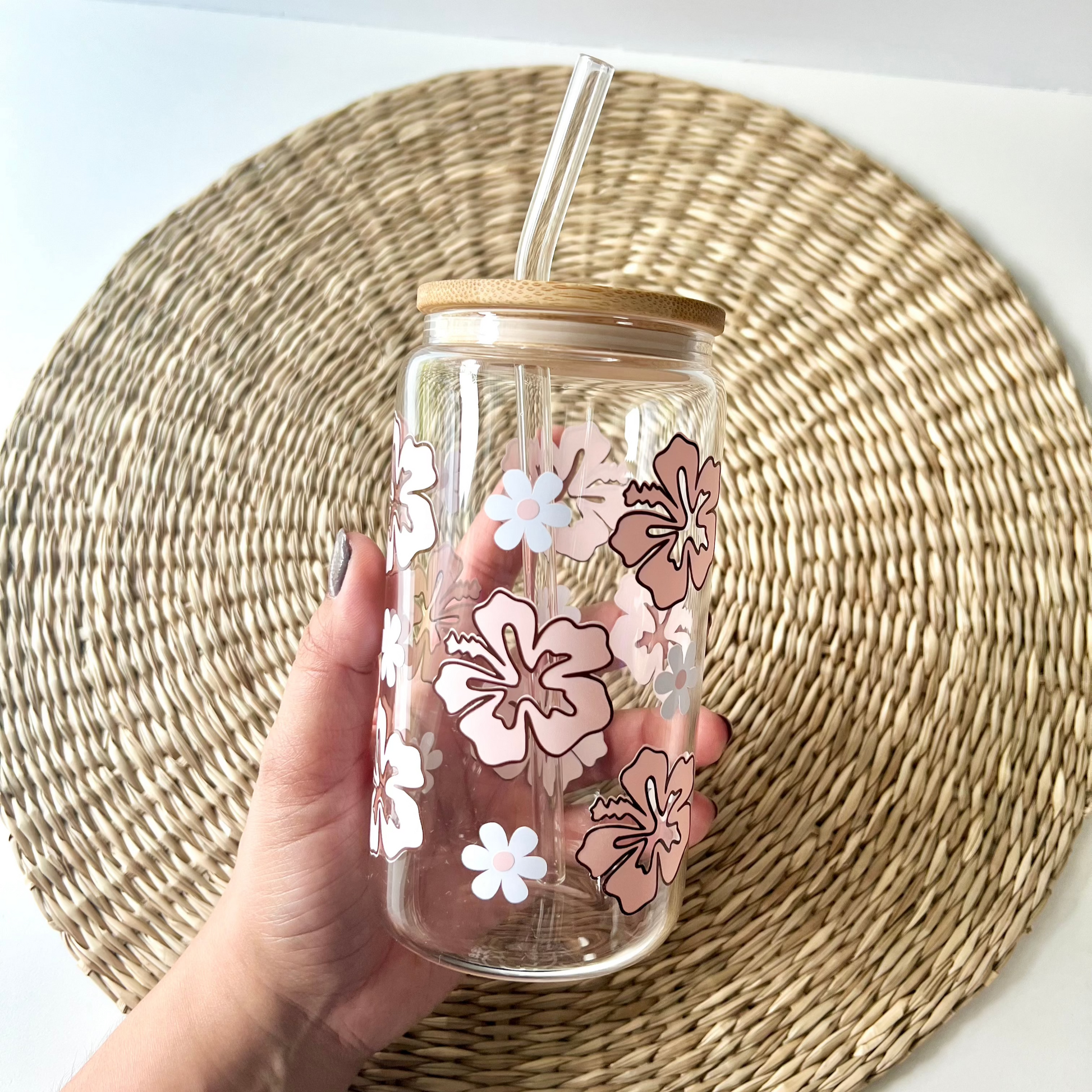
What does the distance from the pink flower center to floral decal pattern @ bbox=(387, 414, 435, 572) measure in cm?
14

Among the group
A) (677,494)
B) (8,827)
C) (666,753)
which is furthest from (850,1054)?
(8,827)

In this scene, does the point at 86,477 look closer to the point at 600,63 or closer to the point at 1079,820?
the point at 600,63

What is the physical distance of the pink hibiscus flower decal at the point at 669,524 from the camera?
0.44 meters

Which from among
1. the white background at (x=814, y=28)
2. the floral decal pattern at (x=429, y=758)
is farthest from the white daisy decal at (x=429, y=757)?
the white background at (x=814, y=28)

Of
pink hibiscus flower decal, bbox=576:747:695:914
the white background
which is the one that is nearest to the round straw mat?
the white background

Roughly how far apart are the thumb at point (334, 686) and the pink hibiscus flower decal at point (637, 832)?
0.51ft

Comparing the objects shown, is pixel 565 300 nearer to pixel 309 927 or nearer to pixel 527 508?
pixel 527 508

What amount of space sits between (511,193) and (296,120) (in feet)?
0.54

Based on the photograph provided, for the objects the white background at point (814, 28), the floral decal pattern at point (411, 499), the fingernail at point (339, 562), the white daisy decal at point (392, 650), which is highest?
the white background at point (814, 28)

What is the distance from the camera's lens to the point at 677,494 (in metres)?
0.45

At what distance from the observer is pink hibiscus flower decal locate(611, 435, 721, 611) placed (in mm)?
440

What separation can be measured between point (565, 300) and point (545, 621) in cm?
14

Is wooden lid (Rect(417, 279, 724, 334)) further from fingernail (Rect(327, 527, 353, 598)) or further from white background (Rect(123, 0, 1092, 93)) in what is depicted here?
white background (Rect(123, 0, 1092, 93))

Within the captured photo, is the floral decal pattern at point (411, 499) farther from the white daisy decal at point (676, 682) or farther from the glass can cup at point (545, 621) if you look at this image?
the white daisy decal at point (676, 682)
